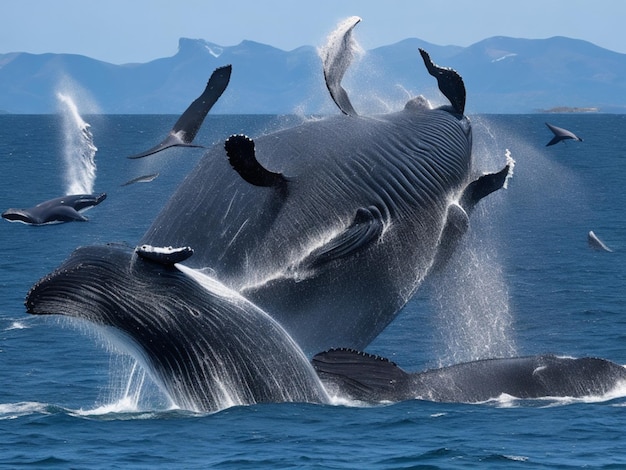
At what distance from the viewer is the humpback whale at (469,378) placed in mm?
18094

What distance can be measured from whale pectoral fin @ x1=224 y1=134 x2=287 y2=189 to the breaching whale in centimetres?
2

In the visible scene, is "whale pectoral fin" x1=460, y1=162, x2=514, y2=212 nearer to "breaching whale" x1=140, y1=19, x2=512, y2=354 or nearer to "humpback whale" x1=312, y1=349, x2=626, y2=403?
"breaching whale" x1=140, y1=19, x2=512, y2=354

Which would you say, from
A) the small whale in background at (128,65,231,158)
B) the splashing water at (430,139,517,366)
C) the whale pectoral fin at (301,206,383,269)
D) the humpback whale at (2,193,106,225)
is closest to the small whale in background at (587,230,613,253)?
the splashing water at (430,139,517,366)

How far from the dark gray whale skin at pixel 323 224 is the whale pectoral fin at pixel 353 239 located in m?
0.02

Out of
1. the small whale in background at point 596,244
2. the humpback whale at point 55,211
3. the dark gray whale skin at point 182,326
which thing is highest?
the dark gray whale skin at point 182,326

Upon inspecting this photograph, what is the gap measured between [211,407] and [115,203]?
52.5 meters

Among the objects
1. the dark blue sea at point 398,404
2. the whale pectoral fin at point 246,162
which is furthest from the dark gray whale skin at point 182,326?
the whale pectoral fin at point 246,162

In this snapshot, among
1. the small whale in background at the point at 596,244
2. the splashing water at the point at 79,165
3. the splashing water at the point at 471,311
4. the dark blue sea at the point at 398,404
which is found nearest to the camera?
the dark blue sea at the point at 398,404

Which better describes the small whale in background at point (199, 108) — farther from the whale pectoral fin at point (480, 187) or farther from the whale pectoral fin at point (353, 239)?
the whale pectoral fin at point (353, 239)

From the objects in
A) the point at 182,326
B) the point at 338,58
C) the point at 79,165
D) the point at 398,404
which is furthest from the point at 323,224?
the point at 79,165

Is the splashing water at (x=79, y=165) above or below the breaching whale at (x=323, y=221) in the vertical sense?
below

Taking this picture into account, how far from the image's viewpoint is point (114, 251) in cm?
1520

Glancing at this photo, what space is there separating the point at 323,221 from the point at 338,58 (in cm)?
576

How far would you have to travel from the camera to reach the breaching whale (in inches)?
729
